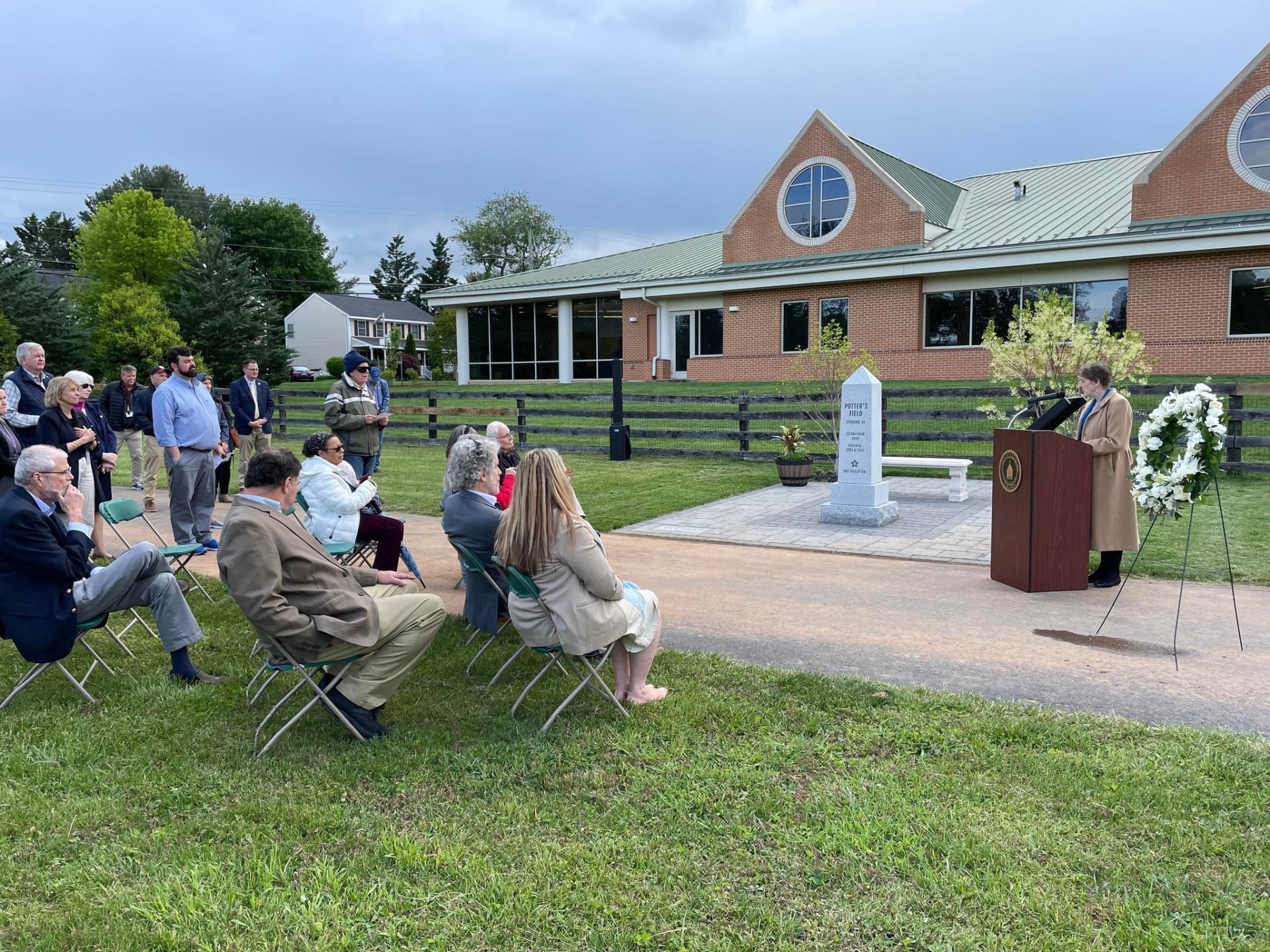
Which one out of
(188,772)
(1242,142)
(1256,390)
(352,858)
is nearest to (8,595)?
(188,772)

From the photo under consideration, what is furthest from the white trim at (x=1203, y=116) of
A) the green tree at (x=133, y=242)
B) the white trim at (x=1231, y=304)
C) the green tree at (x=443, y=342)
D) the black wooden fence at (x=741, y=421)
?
the green tree at (x=133, y=242)

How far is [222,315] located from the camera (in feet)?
105

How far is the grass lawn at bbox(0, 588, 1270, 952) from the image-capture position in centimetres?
288

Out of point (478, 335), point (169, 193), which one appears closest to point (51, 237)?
point (169, 193)

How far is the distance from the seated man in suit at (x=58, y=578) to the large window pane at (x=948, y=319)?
21.1 m

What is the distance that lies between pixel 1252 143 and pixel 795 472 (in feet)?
46.9

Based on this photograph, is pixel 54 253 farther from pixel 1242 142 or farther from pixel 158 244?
pixel 1242 142

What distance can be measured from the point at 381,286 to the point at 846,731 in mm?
88422

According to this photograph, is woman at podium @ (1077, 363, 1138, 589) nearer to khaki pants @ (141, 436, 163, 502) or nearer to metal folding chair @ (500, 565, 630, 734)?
metal folding chair @ (500, 565, 630, 734)

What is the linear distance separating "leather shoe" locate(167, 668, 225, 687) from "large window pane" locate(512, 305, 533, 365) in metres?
28.8

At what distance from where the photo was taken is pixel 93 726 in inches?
179

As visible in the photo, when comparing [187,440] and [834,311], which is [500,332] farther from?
[187,440]

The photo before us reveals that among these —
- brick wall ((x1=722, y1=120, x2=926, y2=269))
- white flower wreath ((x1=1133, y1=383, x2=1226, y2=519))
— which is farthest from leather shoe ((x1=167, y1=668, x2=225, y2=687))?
brick wall ((x1=722, y1=120, x2=926, y2=269))

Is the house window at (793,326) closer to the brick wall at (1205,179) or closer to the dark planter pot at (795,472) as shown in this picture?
the brick wall at (1205,179)
